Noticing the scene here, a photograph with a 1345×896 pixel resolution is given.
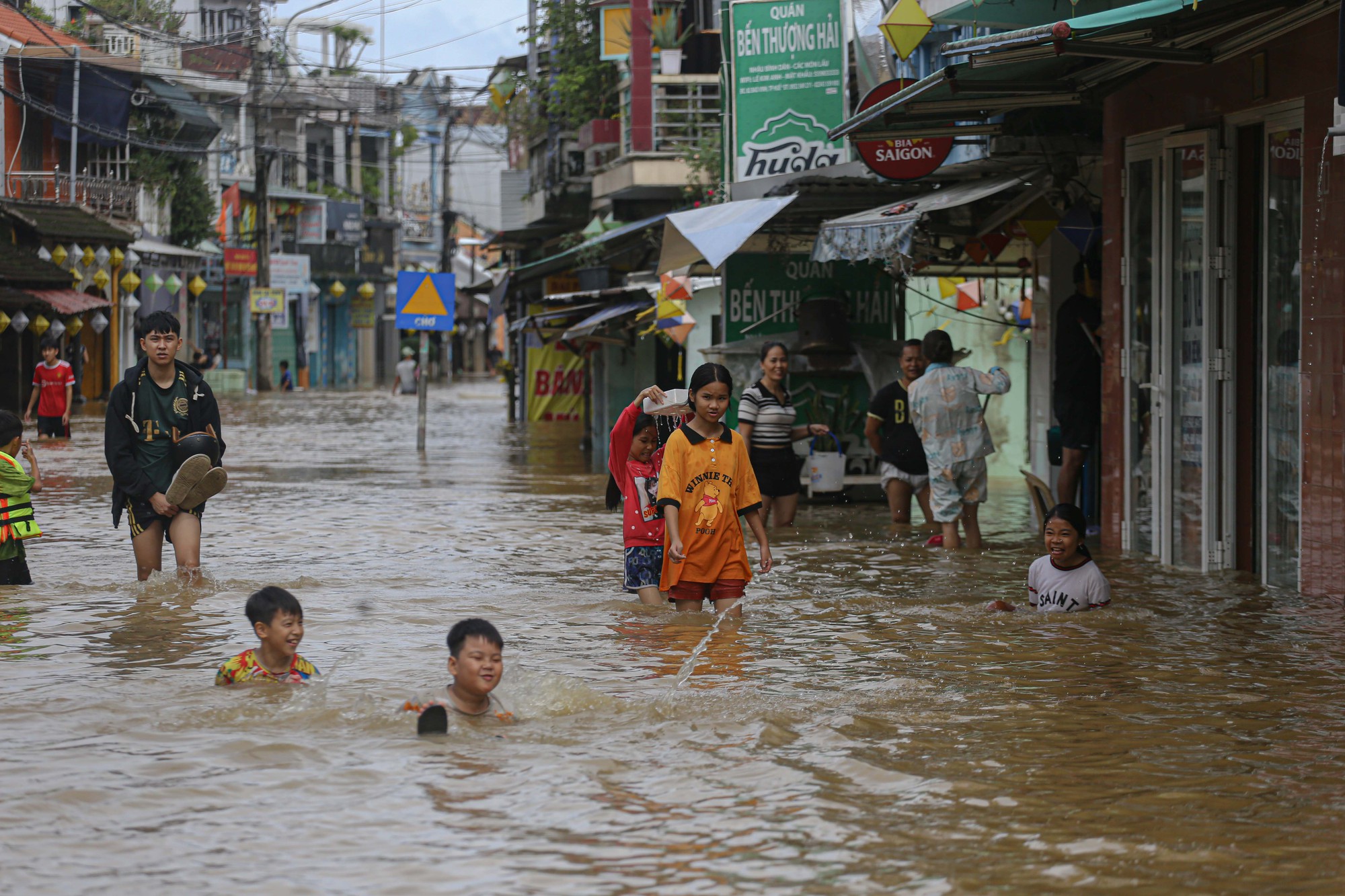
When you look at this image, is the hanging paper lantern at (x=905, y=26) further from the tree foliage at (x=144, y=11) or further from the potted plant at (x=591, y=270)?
the tree foliage at (x=144, y=11)

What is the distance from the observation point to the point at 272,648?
6840 mm

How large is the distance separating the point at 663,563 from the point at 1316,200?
4.37m

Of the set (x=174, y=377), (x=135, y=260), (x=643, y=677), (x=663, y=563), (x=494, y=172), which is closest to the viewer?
(x=643, y=677)

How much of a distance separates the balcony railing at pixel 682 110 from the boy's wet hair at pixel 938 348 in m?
15.9

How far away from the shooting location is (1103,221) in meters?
12.9

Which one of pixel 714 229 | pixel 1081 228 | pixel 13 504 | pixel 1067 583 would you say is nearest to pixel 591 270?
pixel 714 229

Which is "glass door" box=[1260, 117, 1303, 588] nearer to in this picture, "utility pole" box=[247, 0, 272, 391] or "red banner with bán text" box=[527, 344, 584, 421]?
"red banner with bán text" box=[527, 344, 584, 421]

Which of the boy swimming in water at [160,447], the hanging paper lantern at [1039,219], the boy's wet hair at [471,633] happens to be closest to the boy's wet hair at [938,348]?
the hanging paper lantern at [1039,219]

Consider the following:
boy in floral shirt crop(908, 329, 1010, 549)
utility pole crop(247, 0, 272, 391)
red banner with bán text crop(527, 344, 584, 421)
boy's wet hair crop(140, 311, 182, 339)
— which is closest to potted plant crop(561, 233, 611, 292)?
red banner with bán text crop(527, 344, 584, 421)

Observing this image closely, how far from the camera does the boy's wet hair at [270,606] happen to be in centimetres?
673

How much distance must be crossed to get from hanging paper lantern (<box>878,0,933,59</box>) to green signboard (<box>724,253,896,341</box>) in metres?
4.99

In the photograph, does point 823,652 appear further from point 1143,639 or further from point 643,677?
point 1143,639

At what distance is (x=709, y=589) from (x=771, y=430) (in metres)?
5.20

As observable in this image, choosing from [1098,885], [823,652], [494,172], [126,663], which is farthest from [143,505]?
[494,172]
